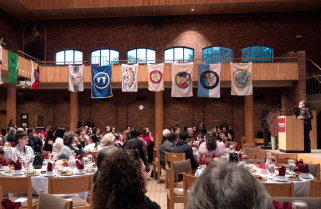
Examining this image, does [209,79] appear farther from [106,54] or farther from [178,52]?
[106,54]

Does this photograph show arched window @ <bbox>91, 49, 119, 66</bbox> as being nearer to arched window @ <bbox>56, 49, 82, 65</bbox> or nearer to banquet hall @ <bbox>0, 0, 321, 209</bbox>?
banquet hall @ <bbox>0, 0, 321, 209</bbox>

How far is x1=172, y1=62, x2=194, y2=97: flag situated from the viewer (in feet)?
48.5

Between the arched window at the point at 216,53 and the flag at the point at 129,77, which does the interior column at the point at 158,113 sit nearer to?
the flag at the point at 129,77

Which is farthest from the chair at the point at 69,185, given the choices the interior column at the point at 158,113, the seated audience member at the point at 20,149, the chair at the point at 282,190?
the interior column at the point at 158,113

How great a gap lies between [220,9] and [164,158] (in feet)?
44.4

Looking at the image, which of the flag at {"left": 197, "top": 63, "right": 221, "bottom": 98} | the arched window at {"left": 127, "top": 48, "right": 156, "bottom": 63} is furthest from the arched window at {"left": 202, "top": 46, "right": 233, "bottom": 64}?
the flag at {"left": 197, "top": 63, "right": 221, "bottom": 98}

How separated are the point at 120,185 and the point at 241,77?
1389 centimetres

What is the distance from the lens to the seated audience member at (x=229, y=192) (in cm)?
102

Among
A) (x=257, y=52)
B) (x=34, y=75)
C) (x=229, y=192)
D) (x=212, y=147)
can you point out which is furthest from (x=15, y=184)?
(x=257, y=52)

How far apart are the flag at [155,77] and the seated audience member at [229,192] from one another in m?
14.0

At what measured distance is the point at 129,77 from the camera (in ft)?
49.5

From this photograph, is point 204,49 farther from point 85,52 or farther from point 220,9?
point 85,52

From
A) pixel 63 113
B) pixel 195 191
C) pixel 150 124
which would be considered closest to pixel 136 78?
pixel 150 124

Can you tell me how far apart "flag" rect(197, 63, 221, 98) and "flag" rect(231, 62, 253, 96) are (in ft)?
2.59
